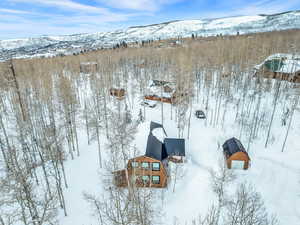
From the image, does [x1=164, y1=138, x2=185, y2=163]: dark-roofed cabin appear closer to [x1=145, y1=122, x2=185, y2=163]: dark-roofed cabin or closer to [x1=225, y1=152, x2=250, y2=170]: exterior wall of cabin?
[x1=145, y1=122, x2=185, y2=163]: dark-roofed cabin

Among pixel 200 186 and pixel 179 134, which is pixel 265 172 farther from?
pixel 179 134

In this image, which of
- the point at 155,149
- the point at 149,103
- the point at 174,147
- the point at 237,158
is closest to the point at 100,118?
the point at 149,103

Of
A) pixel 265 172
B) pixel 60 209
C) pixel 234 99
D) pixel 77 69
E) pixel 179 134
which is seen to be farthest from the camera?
pixel 77 69

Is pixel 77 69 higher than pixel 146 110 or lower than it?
higher

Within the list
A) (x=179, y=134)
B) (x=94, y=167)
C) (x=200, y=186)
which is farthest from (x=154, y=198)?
(x=179, y=134)

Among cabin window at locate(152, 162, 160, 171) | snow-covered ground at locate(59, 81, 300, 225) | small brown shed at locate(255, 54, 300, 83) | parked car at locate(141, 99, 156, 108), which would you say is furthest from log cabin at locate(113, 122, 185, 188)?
small brown shed at locate(255, 54, 300, 83)

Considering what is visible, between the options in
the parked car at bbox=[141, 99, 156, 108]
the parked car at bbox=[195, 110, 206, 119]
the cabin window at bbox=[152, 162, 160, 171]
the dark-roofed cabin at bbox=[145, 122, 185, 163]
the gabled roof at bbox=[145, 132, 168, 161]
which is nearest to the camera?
the cabin window at bbox=[152, 162, 160, 171]

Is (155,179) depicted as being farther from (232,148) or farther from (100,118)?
(100,118)

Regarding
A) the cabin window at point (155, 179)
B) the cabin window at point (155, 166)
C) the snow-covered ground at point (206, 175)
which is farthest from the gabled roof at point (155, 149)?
the cabin window at point (155, 179)
